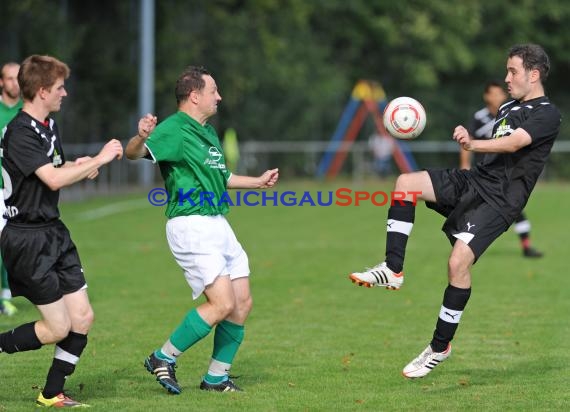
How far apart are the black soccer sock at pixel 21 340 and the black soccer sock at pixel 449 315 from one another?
9.04 ft

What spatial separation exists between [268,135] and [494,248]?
787 inches

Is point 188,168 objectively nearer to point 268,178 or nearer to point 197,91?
point 197,91

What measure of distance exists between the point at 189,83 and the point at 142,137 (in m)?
0.54

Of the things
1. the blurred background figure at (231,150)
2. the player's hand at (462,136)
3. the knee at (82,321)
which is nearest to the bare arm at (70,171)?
the knee at (82,321)

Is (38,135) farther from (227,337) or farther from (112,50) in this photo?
(112,50)

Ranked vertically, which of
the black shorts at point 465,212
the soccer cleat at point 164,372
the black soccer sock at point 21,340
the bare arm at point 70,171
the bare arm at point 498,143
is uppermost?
the bare arm at point 498,143

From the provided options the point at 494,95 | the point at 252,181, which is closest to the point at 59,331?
the point at 252,181

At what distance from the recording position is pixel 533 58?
7895 millimetres

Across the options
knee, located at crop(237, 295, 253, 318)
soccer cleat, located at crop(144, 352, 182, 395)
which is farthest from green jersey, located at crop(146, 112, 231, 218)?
soccer cleat, located at crop(144, 352, 182, 395)

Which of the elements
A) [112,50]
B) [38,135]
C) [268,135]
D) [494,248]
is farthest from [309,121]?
[38,135]

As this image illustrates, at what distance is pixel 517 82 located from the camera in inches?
313

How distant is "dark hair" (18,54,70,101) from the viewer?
686 cm

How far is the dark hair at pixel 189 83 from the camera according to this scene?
7484 mm

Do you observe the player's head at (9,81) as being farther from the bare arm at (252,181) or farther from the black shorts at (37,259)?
the black shorts at (37,259)
